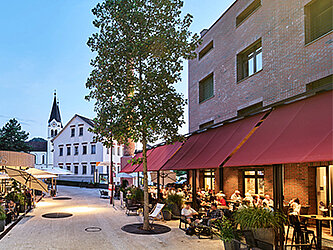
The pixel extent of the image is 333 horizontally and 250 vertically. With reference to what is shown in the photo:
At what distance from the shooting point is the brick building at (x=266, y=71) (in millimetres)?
10672

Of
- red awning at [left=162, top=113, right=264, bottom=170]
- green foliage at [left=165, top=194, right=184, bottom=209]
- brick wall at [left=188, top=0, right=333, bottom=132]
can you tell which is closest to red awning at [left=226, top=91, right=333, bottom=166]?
red awning at [left=162, top=113, right=264, bottom=170]

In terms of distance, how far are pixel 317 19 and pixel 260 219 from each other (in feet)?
24.7

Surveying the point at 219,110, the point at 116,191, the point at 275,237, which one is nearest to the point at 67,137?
the point at 116,191

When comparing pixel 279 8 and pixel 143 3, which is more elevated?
pixel 143 3

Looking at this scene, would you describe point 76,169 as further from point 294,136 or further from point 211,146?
point 294,136

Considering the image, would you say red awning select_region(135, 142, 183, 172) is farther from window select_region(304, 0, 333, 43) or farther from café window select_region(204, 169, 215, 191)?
window select_region(304, 0, 333, 43)

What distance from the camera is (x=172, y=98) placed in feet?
48.0

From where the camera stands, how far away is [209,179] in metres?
24.0

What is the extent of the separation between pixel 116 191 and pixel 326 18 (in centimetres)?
2617

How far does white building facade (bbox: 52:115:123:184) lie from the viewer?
170 ft

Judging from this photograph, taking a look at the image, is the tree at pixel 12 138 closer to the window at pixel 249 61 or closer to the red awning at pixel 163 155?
the red awning at pixel 163 155

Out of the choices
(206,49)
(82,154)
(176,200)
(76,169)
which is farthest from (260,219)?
(76,169)

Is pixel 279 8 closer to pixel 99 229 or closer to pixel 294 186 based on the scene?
pixel 294 186

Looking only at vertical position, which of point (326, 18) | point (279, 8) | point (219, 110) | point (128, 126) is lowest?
point (128, 126)
